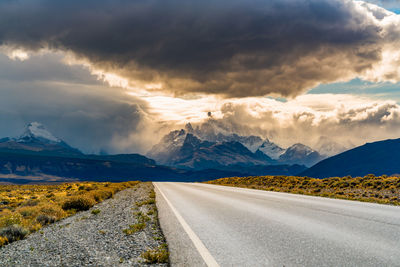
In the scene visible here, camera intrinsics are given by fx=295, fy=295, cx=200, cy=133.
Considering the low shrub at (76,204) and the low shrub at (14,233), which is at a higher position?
the low shrub at (14,233)

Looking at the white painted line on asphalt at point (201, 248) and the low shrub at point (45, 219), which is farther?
the low shrub at point (45, 219)

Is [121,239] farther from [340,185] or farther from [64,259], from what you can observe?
[340,185]

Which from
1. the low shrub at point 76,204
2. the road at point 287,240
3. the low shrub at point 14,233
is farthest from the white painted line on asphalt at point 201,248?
the low shrub at point 76,204

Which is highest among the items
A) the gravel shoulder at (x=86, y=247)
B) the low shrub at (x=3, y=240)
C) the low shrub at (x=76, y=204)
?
the gravel shoulder at (x=86, y=247)

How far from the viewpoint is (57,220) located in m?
13.5

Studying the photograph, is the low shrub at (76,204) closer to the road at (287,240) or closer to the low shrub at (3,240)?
the low shrub at (3,240)

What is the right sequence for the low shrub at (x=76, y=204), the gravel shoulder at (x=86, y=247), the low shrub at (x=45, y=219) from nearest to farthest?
the gravel shoulder at (x=86, y=247)
the low shrub at (x=45, y=219)
the low shrub at (x=76, y=204)

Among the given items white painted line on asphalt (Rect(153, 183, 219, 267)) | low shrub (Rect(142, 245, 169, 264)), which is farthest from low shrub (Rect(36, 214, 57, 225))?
low shrub (Rect(142, 245, 169, 264))

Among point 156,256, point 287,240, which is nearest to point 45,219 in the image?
point 156,256

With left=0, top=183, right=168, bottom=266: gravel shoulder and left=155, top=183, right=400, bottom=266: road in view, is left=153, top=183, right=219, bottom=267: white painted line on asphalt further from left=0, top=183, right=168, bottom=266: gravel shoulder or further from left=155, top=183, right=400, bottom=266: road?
left=0, top=183, right=168, bottom=266: gravel shoulder

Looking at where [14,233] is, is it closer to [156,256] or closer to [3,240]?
[3,240]

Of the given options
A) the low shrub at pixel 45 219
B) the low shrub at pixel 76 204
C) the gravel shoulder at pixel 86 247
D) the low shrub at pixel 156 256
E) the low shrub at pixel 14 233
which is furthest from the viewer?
the low shrub at pixel 76 204

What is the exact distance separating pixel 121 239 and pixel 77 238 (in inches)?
57.2

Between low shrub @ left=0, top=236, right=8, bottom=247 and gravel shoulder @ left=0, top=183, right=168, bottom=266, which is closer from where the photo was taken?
gravel shoulder @ left=0, top=183, right=168, bottom=266
